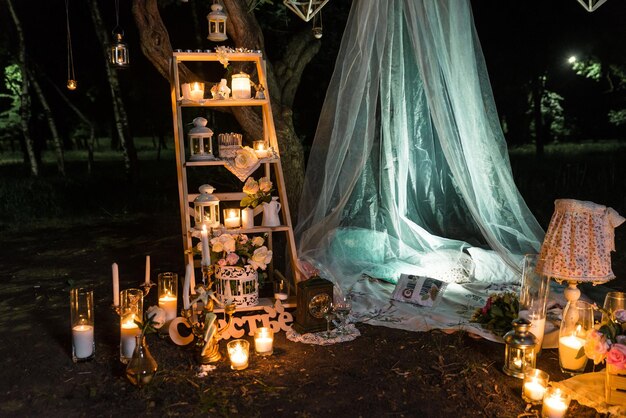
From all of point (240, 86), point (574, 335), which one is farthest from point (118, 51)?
point (574, 335)

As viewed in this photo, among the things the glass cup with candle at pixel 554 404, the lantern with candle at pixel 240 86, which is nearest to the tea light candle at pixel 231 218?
the lantern with candle at pixel 240 86

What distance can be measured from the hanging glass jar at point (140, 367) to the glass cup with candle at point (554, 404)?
82.4 inches

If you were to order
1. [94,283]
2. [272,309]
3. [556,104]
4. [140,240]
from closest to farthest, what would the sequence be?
[272,309] → [94,283] → [140,240] → [556,104]

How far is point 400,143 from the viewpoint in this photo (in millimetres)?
5363

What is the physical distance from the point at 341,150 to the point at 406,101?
84cm

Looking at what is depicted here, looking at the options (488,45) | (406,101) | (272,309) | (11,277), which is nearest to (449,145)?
(406,101)

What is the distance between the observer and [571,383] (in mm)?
3328

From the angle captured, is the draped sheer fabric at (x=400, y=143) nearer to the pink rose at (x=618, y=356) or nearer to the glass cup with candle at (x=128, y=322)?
the glass cup with candle at (x=128, y=322)

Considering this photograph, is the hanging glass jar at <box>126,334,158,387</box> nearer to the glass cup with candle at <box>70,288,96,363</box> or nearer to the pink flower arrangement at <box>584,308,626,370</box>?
the glass cup with candle at <box>70,288,96,363</box>

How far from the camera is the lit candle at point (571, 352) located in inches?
140

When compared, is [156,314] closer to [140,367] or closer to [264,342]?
[140,367]

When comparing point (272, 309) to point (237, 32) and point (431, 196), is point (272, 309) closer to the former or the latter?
point (431, 196)

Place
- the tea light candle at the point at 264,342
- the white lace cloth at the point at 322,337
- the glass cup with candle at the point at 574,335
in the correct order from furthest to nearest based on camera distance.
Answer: the white lace cloth at the point at 322,337 → the tea light candle at the point at 264,342 → the glass cup with candle at the point at 574,335

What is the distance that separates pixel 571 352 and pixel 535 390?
0.51 meters
